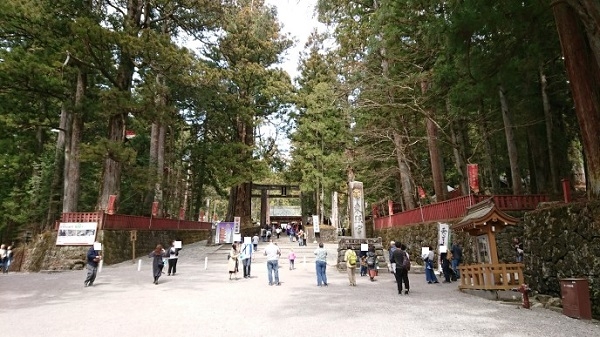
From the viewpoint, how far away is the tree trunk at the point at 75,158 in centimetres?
1614

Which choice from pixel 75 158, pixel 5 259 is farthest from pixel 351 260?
pixel 5 259

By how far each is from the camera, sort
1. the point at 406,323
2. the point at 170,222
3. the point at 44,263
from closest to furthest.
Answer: the point at 406,323, the point at 44,263, the point at 170,222

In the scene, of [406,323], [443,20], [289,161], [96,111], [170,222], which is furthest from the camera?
[289,161]

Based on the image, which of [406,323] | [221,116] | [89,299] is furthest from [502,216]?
[221,116]

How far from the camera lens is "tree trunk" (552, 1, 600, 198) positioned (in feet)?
23.3

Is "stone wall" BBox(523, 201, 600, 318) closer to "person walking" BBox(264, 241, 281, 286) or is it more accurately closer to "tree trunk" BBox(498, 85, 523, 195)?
"tree trunk" BBox(498, 85, 523, 195)

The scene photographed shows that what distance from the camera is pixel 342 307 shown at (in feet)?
22.7

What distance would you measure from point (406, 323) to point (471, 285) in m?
4.03

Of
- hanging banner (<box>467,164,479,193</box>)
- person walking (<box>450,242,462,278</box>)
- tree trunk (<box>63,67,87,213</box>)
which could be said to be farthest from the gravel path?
tree trunk (<box>63,67,87,213</box>)

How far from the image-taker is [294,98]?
87.6 feet

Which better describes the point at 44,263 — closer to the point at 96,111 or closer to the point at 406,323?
the point at 96,111

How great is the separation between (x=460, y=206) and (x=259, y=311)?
9337 mm

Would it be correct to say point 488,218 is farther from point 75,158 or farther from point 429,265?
point 75,158

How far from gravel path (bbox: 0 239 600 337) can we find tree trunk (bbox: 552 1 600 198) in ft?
9.95
